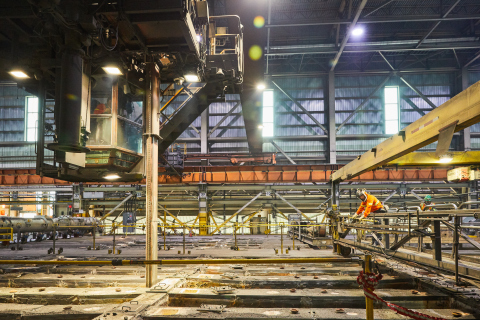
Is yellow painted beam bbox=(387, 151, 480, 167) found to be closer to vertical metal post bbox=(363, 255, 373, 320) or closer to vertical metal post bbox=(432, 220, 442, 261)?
vertical metal post bbox=(432, 220, 442, 261)

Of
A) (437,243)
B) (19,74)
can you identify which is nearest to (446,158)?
(437,243)

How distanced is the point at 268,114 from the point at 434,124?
25.4m

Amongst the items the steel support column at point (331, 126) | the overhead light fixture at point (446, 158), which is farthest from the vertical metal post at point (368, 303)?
the steel support column at point (331, 126)

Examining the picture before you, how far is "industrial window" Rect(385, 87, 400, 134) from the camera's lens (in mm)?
29891

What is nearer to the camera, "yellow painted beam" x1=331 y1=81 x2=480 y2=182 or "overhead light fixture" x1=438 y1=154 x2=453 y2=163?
"yellow painted beam" x1=331 y1=81 x2=480 y2=182

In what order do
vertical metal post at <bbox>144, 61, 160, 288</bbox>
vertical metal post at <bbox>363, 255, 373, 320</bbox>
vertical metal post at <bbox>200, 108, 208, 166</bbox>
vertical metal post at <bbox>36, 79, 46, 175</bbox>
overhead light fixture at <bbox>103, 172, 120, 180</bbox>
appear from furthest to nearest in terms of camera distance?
vertical metal post at <bbox>200, 108, 208, 166</bbox>, overhead light fixture at <bbox>103, 172, 120, 180</bbox>, vertical metal post at <bbox>36, 79, 46, 175</bbox>, vertical metal post at <bbox>144, 61, 160, 288</bbox>, vertical metal post at <bbox>363, 255, 373, 320</bbox>

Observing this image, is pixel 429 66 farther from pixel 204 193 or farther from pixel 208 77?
pixel 208 77

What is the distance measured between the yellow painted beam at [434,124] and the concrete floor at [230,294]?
2.68 m

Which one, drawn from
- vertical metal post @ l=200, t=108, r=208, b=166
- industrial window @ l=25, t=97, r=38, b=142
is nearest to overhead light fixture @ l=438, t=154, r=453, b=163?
vertical metal post @ l=200, t=108, r=208, b=166

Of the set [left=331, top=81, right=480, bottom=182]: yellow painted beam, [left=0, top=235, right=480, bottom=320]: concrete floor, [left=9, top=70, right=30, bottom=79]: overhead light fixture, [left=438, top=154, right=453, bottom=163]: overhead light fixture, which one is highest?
[left=9, top=70, right=30, bottom=79]: overhead light fixture

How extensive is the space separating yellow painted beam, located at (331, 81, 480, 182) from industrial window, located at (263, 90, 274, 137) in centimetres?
2188

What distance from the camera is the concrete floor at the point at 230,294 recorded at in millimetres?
5363

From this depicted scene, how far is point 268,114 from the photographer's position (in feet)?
100

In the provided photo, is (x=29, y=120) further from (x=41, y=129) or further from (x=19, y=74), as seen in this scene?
(x=19, y=74)
